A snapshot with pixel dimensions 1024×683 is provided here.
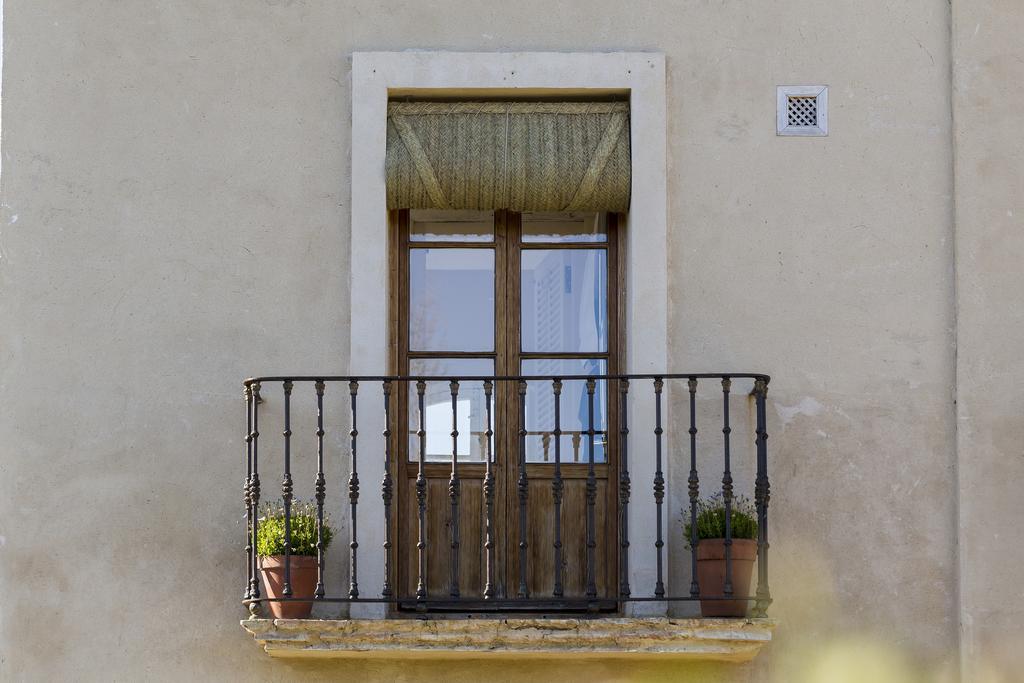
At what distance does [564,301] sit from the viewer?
9344mm

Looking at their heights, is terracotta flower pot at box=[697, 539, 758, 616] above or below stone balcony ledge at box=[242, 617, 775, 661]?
above

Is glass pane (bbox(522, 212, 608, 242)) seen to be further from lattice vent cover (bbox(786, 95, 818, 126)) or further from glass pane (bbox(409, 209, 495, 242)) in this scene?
lattice vent cover (bbox(786, 95, 818, 126))

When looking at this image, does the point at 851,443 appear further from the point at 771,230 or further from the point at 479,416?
the point at 479,416

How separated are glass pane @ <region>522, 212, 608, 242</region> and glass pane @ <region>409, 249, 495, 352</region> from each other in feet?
0.76

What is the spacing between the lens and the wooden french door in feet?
29.8

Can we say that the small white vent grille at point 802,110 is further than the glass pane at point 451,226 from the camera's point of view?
No

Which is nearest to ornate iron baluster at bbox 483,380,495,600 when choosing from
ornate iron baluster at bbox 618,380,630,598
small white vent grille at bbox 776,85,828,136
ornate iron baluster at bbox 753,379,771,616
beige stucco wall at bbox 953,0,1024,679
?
ornate iron baluster at bbox 618,380,630,598

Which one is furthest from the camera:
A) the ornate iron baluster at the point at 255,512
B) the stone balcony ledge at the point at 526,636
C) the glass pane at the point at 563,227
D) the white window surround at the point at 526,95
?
the glass pane at the point at 563,227

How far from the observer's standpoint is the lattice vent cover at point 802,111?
9180 millimetres

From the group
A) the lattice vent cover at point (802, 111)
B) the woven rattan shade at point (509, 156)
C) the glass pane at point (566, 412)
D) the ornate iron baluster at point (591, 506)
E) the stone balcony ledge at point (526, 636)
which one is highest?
the lattice vent cover at point (802, 111)

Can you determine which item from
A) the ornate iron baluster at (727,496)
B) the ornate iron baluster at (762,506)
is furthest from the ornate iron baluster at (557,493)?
the ornate iron baluster at (762,506)

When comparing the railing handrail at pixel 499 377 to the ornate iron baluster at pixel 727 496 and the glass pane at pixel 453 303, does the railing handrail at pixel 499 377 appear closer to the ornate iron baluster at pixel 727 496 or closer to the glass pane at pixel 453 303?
the ornate iron baluster at pixel 727 496

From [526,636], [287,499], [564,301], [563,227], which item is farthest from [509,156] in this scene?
[526,636]

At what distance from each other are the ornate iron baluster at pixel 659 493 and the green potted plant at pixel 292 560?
145 centimetres
